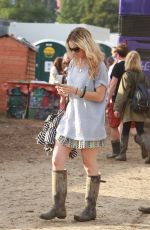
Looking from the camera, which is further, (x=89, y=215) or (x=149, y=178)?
(x=149, y=178)

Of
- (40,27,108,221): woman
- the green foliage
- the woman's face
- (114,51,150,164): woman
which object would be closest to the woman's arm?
(40,27,108,221): woman

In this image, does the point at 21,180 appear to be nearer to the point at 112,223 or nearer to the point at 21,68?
the point at 112,223

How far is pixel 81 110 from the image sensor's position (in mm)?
6484

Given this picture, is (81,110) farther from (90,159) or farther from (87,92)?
(90,159)

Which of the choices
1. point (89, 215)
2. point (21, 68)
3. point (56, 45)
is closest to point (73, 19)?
point (56, 45)

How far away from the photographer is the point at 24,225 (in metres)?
6.43

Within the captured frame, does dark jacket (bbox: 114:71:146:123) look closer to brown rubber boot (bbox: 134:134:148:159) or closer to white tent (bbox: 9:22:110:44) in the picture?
brown rubber boot (bbox: 134:134:148:159)

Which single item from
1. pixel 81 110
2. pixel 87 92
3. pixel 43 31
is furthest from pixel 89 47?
pixel 43 31

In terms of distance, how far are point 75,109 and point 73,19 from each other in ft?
241

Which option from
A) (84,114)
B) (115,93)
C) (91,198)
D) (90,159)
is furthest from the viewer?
(115,93)

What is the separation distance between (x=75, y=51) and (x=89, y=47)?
0.48 feet

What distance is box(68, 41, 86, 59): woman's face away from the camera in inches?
255

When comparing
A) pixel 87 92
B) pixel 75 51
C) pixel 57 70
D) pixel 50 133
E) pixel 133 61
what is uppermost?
pixel 75 51

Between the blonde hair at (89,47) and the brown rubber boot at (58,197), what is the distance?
96 cm
